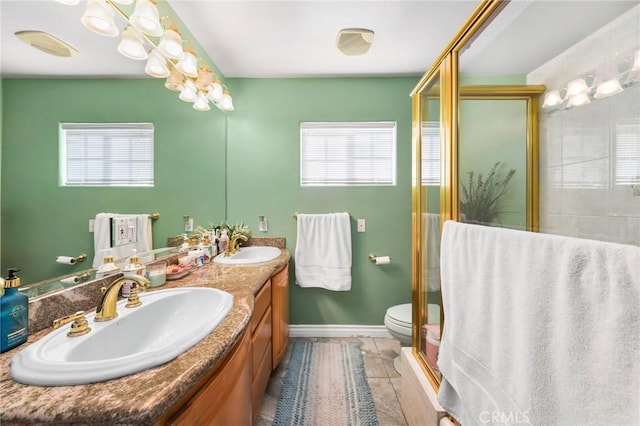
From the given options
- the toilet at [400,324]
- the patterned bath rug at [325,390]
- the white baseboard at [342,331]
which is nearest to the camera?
the patterned bath rug at [325,390]

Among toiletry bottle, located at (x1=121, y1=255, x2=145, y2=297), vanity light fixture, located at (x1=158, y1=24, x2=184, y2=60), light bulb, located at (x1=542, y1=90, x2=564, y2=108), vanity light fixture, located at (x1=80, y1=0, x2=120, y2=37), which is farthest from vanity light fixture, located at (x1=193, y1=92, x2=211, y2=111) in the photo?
light bulb, located at (x1=542, y1=90, x2=564, y2=108)

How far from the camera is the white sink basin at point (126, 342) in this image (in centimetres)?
50

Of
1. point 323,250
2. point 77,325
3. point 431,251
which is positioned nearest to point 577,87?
point 431,251

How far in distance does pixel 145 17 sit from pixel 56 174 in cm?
82

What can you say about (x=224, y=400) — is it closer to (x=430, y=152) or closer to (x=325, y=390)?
(x=325, y=390)

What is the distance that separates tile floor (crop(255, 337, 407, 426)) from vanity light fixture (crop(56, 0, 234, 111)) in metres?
1.95

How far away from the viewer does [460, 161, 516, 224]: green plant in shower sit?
3.45 ft

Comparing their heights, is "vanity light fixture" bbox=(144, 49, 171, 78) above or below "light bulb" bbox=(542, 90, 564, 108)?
above

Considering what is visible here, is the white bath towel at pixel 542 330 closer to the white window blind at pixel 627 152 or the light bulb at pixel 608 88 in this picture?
the white window blind at pixel 627 152

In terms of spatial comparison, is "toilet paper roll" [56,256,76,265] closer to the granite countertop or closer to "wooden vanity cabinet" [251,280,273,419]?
the granite countertop

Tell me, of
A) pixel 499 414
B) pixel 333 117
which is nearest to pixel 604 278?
pixel 499 414

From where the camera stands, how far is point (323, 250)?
2107 millimetres

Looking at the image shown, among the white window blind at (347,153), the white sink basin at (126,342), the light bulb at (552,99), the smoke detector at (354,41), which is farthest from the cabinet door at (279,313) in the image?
the light bulb at (552,99)

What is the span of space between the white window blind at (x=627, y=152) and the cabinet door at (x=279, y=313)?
178 cm
